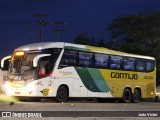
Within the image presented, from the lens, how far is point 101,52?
3081 cm

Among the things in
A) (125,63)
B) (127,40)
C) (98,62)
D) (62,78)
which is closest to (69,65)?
(62,78)

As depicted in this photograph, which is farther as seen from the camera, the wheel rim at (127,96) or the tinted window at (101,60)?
the wheel rim at (127,96)

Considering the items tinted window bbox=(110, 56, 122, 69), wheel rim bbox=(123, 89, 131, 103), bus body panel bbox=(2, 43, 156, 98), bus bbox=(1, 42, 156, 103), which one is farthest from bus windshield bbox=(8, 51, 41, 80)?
wheel rim bbox=(123, 89, 131, 103)

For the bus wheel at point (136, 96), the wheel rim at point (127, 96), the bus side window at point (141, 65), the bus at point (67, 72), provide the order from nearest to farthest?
the bus at point (67, 72) → the wheel rim at point (127, 96) → the bus wheel at point (136, 96) → the bus side window at point (141, 65)

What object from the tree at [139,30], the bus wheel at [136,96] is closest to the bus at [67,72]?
the bus wheel at [136,96]

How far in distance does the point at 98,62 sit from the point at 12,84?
5.89m

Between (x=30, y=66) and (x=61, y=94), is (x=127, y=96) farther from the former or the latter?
Answer: (x=30, y=66)

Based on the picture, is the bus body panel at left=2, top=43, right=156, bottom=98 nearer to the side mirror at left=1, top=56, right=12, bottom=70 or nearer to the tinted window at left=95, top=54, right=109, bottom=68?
the tinted window at left=95, top=54, right=109, bottom=68

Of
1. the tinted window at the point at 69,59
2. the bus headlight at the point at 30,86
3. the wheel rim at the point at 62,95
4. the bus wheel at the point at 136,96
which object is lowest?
the bus wheel at the point at 136,96

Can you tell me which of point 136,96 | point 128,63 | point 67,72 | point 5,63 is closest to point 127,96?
point 136,96

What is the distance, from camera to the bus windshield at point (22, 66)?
26453 mm

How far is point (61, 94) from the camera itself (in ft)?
89.2

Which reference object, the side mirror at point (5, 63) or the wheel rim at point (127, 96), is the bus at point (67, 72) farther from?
the side mirror at point (5, 63)

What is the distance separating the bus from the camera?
26.4 meters
